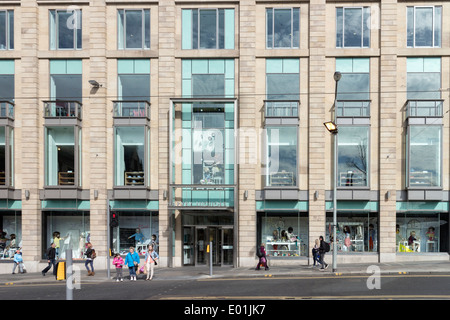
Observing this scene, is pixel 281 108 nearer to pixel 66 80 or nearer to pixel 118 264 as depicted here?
pixel 118 264

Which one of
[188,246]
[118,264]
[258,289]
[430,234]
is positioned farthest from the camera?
[188,246]

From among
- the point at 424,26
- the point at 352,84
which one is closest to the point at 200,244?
the point at 352,84

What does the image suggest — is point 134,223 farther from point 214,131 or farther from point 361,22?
point 361,22

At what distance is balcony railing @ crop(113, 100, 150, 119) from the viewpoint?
2431cm

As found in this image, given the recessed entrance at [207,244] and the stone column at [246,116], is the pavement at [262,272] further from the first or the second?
the stone column at [246,116]

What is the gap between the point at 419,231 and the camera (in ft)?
79.3

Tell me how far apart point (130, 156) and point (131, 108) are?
2643mm

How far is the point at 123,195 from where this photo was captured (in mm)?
24094

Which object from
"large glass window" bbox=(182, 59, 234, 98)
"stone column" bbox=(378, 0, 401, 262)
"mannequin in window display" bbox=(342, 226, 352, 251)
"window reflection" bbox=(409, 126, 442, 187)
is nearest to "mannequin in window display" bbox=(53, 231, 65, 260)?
"large glass window" bbox=(182, 59, 234, 98)

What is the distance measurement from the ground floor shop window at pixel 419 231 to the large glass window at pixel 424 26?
934 centimetres

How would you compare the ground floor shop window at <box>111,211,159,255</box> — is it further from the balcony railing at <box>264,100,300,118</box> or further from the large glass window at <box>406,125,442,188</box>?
the large glass window at <box>406,125,442,188</box>

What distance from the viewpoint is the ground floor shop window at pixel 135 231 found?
24.5 metres

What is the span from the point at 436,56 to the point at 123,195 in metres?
18.5

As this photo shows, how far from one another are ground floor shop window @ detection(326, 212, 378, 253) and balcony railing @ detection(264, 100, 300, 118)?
5.94m
